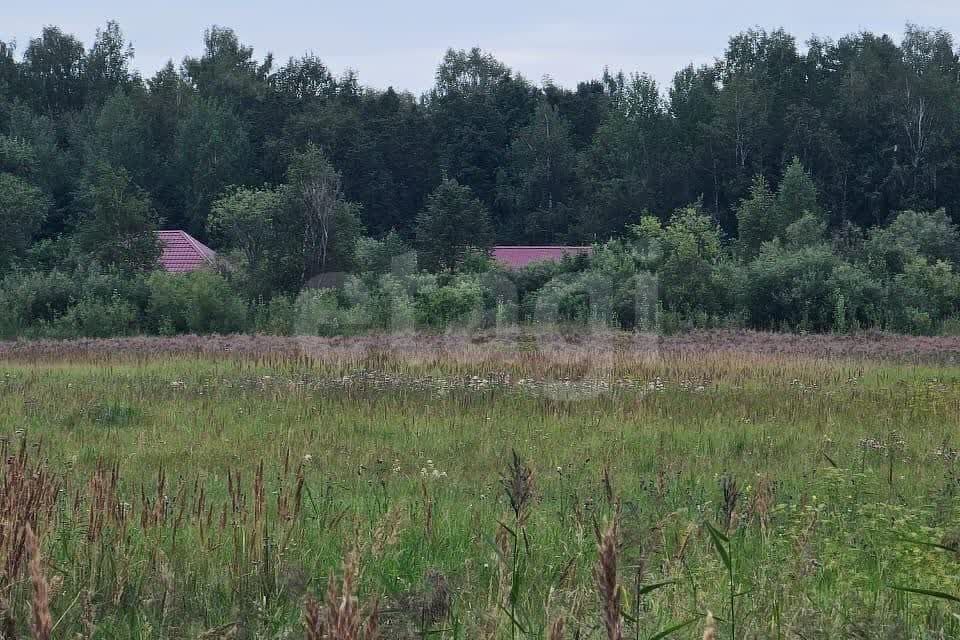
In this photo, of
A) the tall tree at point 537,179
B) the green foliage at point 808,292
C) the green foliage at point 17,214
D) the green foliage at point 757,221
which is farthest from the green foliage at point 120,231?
the tall tree at point 537,179

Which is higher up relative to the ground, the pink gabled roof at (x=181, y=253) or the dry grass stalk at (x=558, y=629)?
the pink gabled roof at (x=181, y=253)

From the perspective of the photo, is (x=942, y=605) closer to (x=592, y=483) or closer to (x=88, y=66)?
(x=592, y=483)

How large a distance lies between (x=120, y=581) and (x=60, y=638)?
0.23 m

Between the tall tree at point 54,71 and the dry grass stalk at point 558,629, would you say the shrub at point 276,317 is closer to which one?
the dry grass stalk at point 558,629

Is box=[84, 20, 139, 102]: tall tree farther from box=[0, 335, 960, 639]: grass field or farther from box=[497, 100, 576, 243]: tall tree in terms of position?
box=[0, 335, 960, 639]: grass field

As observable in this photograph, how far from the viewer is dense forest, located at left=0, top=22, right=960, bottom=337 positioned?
2241cm

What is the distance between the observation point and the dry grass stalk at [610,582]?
1.01 m

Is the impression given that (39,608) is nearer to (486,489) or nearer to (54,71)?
(486,489)

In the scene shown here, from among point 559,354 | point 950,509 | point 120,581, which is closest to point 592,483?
point 950,509

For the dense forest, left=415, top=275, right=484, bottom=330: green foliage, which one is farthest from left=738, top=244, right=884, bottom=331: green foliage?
left=415, top=275, right=484, bottom=330: green foliage

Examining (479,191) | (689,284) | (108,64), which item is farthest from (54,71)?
(689,284)

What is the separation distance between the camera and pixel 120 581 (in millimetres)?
3008

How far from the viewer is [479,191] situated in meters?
60.4

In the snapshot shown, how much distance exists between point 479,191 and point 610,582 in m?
59.9
